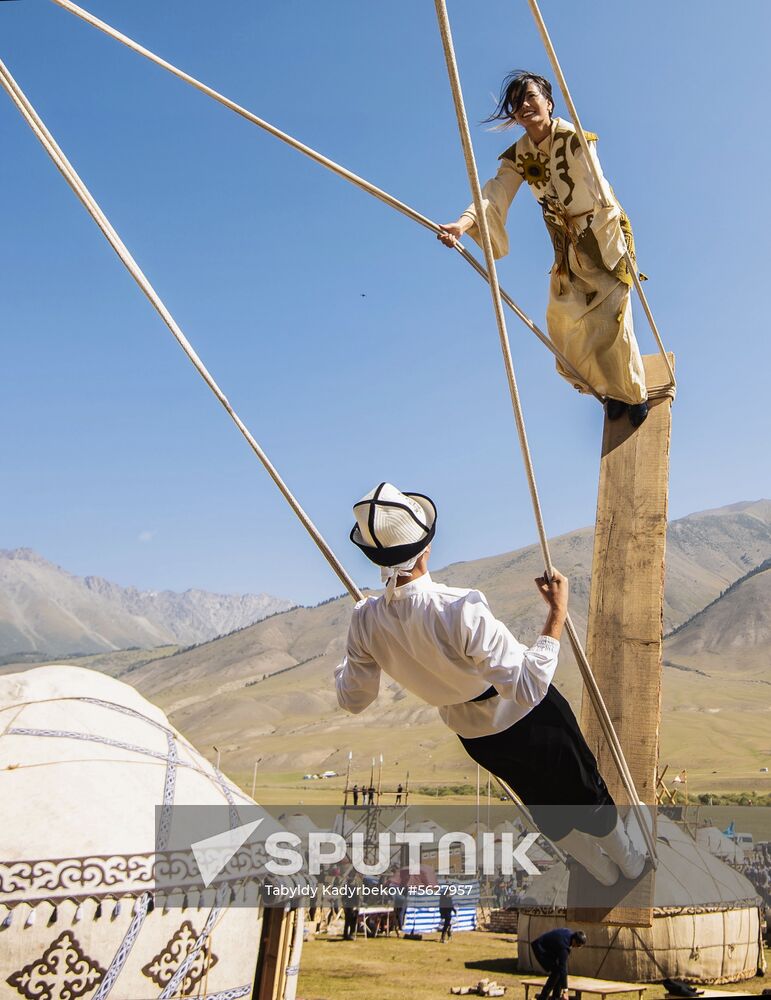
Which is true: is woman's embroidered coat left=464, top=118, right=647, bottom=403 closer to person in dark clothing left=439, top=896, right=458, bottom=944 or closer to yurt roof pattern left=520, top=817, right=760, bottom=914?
yurt roof pattern left=520, top=817, right=760, bottom=914

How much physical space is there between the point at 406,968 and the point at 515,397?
14441mm

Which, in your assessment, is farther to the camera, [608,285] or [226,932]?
[226,932]

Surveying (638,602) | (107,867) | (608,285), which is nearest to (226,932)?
(107,867)

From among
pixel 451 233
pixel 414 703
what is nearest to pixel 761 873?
pixel 451 233

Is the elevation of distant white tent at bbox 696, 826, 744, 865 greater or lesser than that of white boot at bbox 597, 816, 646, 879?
greater

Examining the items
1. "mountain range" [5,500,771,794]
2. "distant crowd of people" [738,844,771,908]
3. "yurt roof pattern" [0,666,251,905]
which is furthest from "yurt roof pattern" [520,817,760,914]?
"mountain range" [5,500,771,794]

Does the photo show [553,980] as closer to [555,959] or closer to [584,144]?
[555,959]

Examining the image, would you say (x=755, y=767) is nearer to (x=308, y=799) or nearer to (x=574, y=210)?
(x=308, y=799)

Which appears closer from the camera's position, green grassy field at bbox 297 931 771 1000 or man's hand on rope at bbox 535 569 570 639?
man's hand on rope at bbox 535 569 570 639

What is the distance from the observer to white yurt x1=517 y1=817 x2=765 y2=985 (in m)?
13.5

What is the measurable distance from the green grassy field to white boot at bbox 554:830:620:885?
870 centimetres

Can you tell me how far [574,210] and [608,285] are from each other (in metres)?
0.38

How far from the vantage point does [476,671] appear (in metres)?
3.14

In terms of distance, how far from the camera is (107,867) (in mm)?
4848
